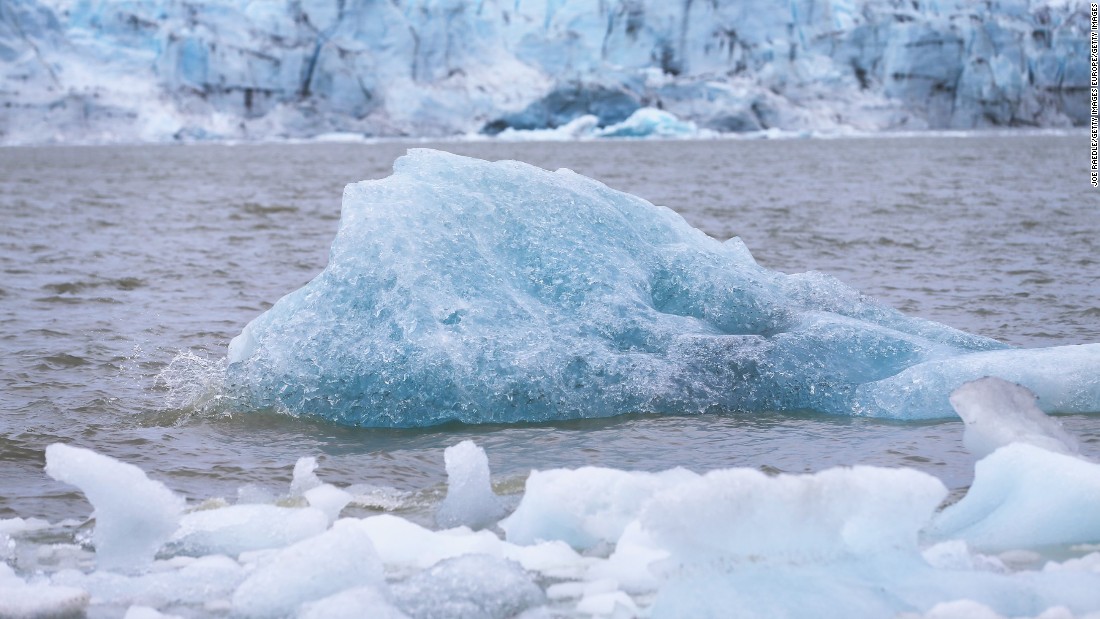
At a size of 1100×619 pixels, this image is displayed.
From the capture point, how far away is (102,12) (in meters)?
42.4

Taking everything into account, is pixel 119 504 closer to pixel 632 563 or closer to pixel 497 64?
pixel 632 563

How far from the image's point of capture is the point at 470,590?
8.97ft

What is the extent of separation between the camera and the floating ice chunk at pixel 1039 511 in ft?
10.2

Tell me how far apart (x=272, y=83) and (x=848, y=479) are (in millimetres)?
44000

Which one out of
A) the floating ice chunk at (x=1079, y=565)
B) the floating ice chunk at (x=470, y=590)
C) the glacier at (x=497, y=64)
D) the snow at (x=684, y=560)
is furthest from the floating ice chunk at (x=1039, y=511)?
the glacier at (x=497, y=64)

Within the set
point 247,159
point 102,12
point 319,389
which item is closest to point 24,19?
point 102,12

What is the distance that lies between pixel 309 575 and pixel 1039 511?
1842 mm

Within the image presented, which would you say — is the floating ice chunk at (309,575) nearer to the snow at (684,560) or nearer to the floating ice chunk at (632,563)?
the snow at (684,560)

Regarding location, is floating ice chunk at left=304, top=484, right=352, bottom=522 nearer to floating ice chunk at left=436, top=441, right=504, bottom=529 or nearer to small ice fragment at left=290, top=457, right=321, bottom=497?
small ice fragment at left=290, top=457, right=321, bottom=497

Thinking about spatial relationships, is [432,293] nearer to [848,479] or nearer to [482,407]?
[482,407]

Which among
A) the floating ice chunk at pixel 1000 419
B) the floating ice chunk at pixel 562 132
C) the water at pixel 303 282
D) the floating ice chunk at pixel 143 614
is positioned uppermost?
the floating ice chunk at pixel 1000 419

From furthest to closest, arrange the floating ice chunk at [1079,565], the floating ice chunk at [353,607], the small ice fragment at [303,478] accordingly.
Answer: the small ice fragment at [303,478] → the floating ice chunk at [1079,565] → the floating ice chunk at [353,607]

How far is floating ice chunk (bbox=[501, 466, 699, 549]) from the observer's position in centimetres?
319

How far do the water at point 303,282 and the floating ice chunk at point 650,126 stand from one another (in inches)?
884
